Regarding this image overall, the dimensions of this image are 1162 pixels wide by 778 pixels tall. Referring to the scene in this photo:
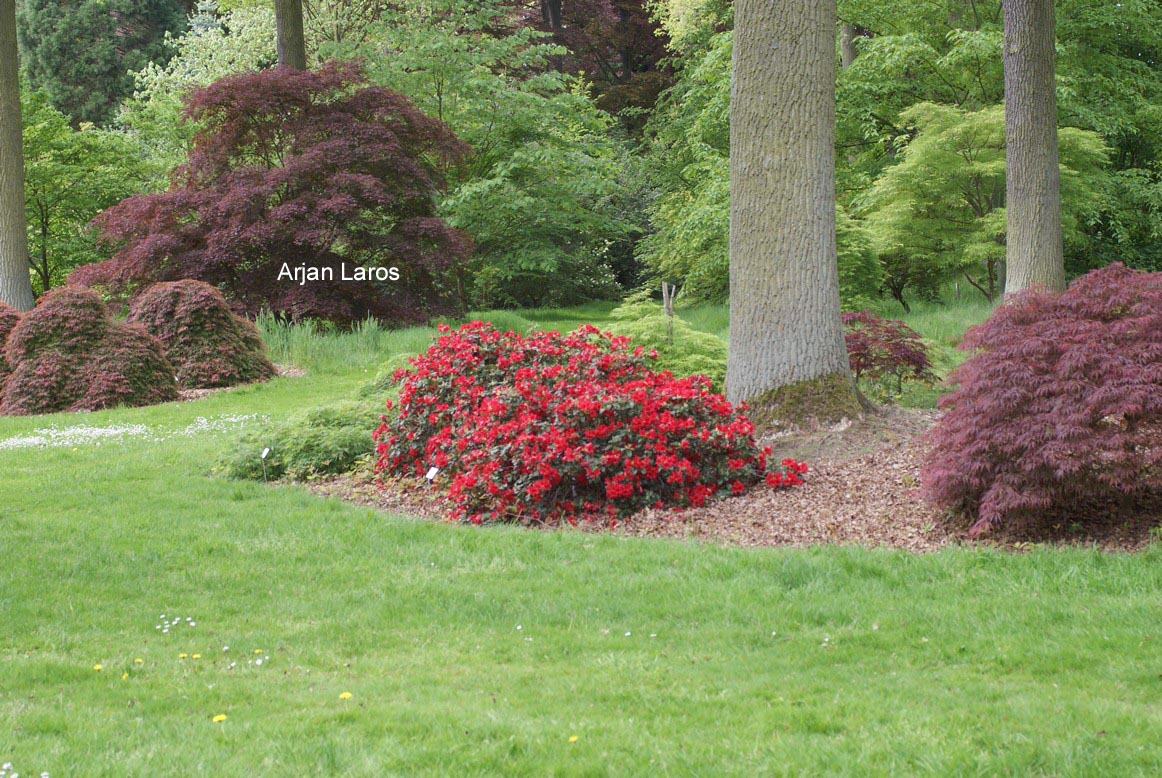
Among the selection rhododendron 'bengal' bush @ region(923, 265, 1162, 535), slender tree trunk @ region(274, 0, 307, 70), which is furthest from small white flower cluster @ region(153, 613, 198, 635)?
slender tree trunk @ region(274, 0, 307, 70)

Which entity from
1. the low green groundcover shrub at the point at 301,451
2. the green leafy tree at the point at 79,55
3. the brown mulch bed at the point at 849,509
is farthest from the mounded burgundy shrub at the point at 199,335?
the green leafy tree at the point at 79,55

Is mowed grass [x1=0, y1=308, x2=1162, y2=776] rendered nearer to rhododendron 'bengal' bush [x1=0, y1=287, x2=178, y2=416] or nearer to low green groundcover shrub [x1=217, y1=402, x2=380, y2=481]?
low green groundcover shrub [x1=217, y1=402, x2=380, y2=481]

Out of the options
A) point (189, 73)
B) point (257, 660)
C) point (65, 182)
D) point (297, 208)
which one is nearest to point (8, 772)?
point (257, 660)

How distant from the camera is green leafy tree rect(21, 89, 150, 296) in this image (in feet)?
68.9

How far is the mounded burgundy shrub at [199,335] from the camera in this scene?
13.1m

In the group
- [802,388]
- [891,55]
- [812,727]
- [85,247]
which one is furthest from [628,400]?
[85,247]

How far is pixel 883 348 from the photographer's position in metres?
9.37

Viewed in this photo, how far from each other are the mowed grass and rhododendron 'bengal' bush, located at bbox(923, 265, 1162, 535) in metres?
0.41

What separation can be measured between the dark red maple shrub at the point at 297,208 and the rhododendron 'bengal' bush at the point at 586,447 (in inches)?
336

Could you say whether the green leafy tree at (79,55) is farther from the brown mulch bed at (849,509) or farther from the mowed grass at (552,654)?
the mowed grass at (552,654)

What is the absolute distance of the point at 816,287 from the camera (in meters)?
7.64

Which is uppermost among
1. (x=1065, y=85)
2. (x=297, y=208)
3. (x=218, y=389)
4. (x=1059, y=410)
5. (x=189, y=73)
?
(x=189, y=73)

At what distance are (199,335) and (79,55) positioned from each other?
964 inches

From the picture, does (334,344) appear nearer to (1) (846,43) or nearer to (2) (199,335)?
(2) (199,335)
